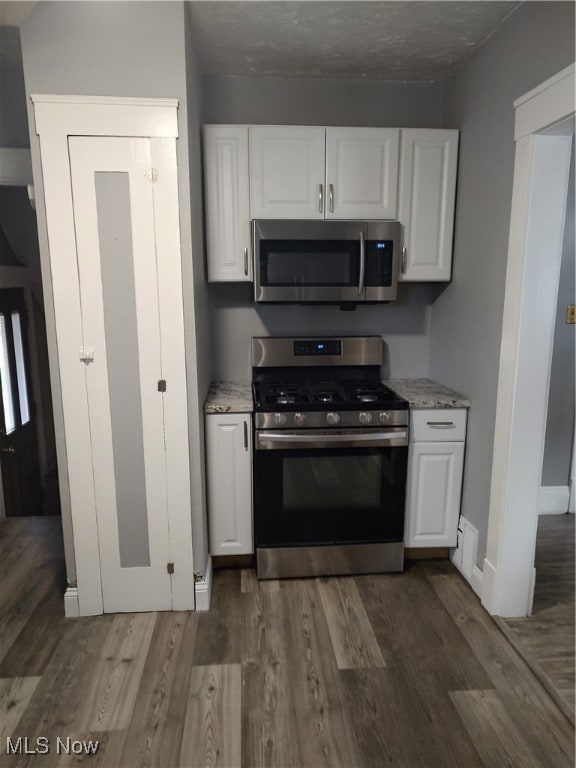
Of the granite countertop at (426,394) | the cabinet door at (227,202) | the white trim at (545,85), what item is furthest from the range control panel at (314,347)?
the white trim at (545,85)

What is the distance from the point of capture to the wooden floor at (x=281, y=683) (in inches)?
60.8

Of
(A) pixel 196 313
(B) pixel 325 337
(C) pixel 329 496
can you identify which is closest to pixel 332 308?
(B) pixel 325 337

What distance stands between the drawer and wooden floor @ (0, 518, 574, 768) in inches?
28.7

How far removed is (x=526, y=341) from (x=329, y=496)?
3.76 ft

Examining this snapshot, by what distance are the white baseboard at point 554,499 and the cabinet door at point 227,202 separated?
233 centimetres

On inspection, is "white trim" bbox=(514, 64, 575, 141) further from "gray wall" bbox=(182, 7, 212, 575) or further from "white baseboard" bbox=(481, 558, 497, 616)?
"white baseboard" bbox=(481, 558, 497, 616)

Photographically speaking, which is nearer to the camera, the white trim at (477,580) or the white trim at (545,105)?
the white trim at (545,105)

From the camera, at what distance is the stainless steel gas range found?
7.57 ft

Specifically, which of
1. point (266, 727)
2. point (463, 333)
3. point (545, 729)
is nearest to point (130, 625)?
point (266, 727)

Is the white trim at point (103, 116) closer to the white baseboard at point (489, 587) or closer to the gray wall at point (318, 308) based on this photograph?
the gray wall at point (318, 308)

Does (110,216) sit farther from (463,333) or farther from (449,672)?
(449,672)

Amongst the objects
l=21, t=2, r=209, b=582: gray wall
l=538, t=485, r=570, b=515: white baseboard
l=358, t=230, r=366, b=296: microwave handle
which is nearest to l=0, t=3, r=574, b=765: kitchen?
l=21, t=2, r=209, b=582: gray wall

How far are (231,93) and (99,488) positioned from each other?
6.90 feet

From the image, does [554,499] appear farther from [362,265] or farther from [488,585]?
[362,265]
